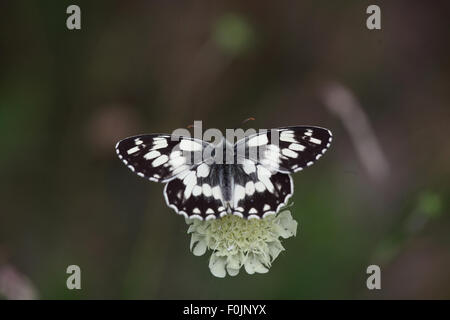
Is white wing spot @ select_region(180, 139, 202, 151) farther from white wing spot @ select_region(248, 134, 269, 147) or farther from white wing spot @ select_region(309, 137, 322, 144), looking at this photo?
white wing spot @ select_region(309, 137, 322, 144)

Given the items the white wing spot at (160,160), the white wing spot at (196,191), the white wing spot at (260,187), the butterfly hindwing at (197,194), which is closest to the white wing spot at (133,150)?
the white wing spot at (160,160)

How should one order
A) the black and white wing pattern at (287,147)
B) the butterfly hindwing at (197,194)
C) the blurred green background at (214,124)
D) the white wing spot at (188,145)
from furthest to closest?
1. the blurred green background at (214,124)
2. the white wing spot at (188,145)
3. the black and white wing pattern at (287,147)
4. the butterfly hindwing at (197,194)

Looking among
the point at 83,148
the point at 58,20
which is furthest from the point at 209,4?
the point at 83,148

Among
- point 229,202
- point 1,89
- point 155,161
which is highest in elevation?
point 1,89

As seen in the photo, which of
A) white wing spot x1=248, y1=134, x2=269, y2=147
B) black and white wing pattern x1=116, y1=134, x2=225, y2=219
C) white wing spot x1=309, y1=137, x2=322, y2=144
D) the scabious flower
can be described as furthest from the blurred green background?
black and white wing pattern x1=116, y1=134, x2=225, y2=219

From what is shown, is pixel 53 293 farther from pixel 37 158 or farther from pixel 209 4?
pixel 209 4

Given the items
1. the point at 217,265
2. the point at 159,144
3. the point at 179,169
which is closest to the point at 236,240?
the point at 217,265

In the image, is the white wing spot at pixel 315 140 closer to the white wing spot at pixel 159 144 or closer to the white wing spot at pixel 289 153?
the white wing spot at pixel 289 153
